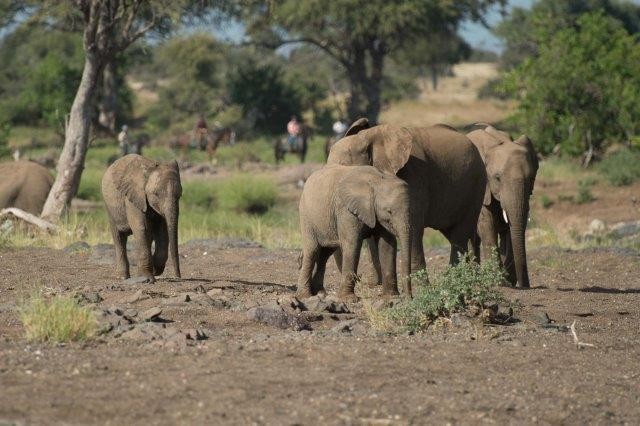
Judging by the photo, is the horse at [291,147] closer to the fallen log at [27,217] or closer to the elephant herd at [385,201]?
the fallen log at [27,217]

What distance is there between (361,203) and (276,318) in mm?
1287

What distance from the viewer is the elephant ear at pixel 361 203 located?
11.3 m

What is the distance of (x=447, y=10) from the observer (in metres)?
50.8

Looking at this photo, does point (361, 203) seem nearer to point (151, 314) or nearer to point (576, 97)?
point (151, 314)

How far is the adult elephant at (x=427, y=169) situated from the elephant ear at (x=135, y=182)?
1986 mm

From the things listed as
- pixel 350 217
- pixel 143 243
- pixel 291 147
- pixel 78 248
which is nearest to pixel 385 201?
pixel 350 217

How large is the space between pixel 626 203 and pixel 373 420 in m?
22.9

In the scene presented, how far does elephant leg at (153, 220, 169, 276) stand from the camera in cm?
1395

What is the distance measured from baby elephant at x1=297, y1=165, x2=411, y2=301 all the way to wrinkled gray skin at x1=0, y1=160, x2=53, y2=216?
10436 millimetres

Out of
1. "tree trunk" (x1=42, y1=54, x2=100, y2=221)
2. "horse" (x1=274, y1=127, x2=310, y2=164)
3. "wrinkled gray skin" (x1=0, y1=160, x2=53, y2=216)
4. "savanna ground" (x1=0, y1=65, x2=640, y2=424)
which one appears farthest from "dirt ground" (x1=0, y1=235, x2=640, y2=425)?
"horse" (x1=274, y1=127, x2=310, y2=164)

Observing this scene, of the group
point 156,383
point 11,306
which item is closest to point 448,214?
point 11,306

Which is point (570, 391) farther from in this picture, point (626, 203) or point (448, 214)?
point (626, 203)

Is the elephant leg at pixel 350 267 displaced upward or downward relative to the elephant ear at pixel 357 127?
downward

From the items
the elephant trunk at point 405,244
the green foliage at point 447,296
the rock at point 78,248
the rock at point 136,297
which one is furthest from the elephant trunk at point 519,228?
the rock at point 78,248
